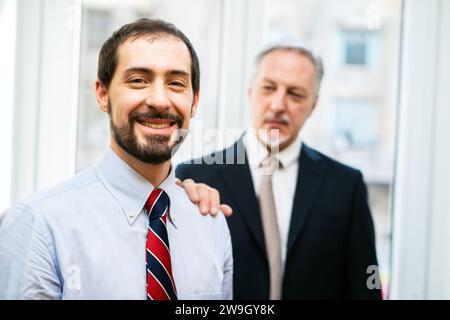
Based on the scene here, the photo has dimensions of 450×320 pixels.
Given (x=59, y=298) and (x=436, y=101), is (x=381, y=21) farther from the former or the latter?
(x=59, y=298)

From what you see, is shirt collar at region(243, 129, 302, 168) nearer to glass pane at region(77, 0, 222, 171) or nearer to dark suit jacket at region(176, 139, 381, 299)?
dark suit jacket at region(176, 139, 381, 299)

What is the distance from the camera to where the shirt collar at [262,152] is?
1.20 m

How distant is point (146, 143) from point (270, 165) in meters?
0.36

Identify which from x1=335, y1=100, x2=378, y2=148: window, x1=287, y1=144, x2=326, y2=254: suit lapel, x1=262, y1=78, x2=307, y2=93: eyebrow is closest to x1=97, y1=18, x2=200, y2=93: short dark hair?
x1=262, y1=78, x2=307, y2=93: eyebrow

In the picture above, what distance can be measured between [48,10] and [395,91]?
85cm

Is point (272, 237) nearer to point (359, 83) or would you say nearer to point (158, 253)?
point (158, 253)

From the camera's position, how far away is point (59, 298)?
2.88ft

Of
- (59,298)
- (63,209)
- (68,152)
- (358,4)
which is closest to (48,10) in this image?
(68,152)

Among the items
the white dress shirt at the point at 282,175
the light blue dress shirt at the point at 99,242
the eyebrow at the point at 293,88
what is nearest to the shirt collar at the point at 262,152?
the white dress shirt at the point at 282,175

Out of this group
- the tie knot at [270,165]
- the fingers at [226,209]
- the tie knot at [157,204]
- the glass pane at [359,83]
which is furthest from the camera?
the glass pane at [359,83]

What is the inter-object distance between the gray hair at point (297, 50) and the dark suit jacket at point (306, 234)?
0.19m

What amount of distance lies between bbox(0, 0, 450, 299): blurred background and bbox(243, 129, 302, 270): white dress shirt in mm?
64

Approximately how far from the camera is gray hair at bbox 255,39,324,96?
1.22 m

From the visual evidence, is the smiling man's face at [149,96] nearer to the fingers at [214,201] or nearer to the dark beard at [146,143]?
the dark beard at [146,143]
